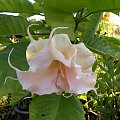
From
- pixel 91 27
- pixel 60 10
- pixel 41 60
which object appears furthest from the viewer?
pixel 91 27

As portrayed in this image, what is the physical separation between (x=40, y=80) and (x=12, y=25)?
216 mm

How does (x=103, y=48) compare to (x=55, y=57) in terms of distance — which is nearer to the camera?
(x=55, y=57)

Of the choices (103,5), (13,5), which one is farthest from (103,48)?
(13,5)

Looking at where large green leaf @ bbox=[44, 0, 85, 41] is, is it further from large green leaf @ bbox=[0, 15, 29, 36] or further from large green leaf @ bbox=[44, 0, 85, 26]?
large green leaf @ bbox=[0, 15, 29, 36]

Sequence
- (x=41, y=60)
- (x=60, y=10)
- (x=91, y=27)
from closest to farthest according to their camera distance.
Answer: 1. (x=41, y=60)
2. (x=60, y=10)
3. (x=91, y=27)

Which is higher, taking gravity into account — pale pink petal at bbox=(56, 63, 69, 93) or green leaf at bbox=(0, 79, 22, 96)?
pale pink petal at bbox=(56, 63, 69, 93)

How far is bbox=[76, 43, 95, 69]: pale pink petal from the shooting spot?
1.44 ft

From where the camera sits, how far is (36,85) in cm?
45

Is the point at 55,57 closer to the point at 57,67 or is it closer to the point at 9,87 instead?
the point at 57,67

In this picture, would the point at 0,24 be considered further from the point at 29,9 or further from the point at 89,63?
the point at 89,63

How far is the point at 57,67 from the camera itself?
1.48ft

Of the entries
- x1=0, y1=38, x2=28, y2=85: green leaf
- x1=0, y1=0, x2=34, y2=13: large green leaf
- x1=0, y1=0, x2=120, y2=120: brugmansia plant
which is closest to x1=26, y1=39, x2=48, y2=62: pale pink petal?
x1=0, y1=0, x2=120, y2=120: brugmansia plant

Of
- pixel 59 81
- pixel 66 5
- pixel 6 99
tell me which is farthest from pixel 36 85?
pixel 6 99

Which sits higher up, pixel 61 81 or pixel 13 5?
pixel 13 5
